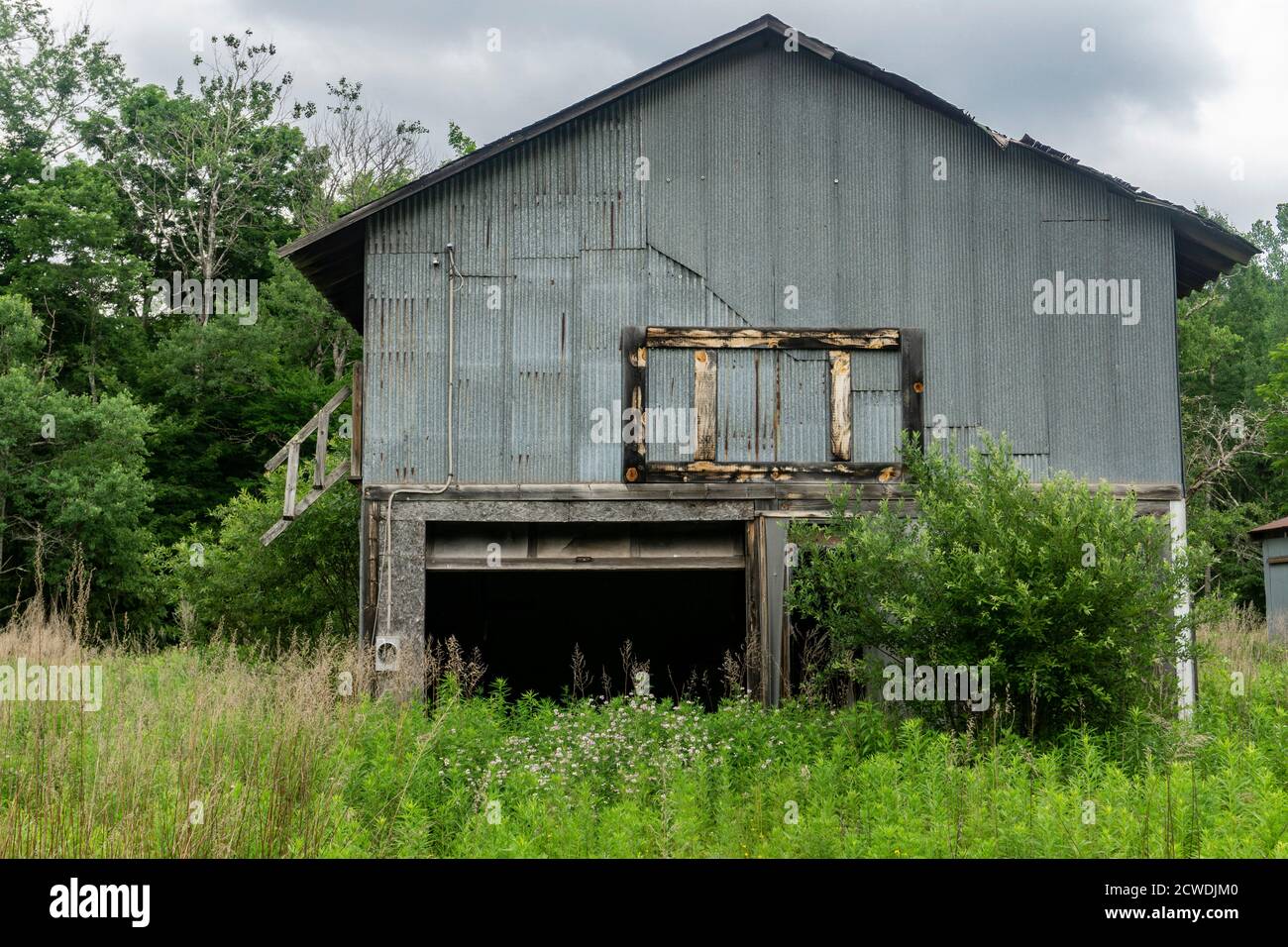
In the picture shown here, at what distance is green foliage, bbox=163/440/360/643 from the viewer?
2147cm

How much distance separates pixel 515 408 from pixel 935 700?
559 cm

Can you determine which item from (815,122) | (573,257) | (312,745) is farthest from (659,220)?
(312,745)

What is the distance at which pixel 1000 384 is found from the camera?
14.0 meters

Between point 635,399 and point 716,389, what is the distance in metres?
0.92

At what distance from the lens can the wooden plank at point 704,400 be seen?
45.3ft

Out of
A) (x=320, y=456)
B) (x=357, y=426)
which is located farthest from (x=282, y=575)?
(x=357, y=426)

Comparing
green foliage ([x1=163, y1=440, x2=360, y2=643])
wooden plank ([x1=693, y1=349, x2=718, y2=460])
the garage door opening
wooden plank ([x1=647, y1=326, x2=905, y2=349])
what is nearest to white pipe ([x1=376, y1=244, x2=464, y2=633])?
wooden plank ([x1=647, y1=326, x2=905, y2=349])

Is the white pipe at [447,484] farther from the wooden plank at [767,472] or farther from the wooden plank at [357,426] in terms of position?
the wooden plank at [767,472]

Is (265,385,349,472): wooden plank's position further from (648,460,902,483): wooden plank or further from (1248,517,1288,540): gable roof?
(1248,517,1288,540): gable roof

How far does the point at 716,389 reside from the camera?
13.9m

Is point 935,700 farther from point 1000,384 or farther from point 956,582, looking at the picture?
point 1000,384

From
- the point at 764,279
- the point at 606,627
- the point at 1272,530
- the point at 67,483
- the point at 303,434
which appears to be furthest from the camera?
the point at 1272,530

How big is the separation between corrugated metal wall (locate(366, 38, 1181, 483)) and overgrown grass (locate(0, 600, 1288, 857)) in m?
3.29

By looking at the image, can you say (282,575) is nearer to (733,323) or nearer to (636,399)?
(636,399)
